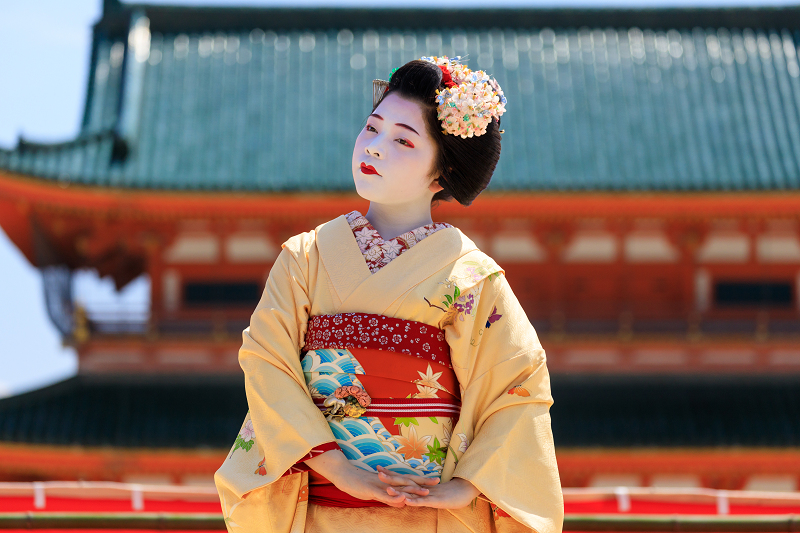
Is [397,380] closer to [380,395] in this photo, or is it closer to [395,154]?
[380,395]

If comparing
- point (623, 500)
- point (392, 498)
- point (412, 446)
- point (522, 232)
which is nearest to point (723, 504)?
point (623, 500)

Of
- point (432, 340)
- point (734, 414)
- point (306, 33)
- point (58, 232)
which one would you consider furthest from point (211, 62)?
point (432, 340)

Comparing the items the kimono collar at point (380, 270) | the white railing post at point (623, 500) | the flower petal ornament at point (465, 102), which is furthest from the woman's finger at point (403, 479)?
the white railing post at point (623, 500)

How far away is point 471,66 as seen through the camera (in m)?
10.4

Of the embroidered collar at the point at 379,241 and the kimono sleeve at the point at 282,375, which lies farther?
the embroidered collar at the point at 379,241

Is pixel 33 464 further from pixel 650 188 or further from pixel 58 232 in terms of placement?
pixel 650 188

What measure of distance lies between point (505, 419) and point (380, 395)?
0.35m

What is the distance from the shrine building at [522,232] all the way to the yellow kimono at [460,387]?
600 centimetres

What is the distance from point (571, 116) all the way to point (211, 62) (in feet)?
14.4

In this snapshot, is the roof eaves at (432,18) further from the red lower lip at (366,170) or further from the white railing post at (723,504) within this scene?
the red lower lip at (366,170)

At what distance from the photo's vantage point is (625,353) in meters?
9.22

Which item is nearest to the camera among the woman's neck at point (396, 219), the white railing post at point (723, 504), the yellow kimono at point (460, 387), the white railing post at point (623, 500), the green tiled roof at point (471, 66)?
the yellow kimono at point (460, 387)

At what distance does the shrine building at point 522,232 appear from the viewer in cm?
848

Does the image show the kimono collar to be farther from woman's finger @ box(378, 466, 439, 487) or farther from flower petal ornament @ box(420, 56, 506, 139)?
woman's finger @ box(378, 466, 439, 487)
